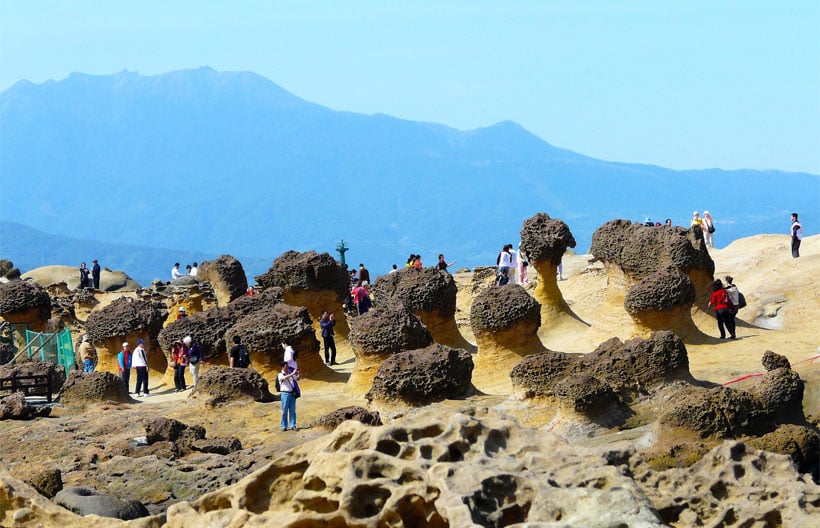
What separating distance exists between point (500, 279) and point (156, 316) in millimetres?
6813

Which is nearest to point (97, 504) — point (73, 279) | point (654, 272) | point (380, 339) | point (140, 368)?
point (380, 339)

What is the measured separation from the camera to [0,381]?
21.0 meters

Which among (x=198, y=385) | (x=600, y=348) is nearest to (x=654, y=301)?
(x=600, y=348)

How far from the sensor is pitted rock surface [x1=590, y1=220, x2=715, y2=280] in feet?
70.4

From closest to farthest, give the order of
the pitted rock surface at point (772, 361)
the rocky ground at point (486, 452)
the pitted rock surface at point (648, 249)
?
the rocky ground at point (486, 452)
the pitted rock surface at point (772, 361)
the pitted rock surface at point (648, 249)

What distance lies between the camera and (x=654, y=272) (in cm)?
2106

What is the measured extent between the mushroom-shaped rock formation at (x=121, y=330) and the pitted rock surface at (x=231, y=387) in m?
5.70

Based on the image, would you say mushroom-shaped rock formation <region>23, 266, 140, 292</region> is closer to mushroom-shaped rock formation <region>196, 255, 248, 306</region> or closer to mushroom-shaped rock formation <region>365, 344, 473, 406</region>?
mushroom-shaped rock formation <region>196, 255, 248, 306</region>

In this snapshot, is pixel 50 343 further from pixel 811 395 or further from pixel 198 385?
pixel 811 395

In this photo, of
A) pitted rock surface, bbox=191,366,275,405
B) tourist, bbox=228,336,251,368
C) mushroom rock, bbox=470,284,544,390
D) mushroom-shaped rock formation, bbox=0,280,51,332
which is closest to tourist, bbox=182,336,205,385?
tourist, bbox=228,336,251,368

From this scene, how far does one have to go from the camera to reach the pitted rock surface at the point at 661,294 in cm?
1945

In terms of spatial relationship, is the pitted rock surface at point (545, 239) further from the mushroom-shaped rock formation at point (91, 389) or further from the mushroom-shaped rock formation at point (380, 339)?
the mushroom-shaped rock formation at point (91, 389)

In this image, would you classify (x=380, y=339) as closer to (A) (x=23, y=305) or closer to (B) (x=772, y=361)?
(B) (x=772, y=361)

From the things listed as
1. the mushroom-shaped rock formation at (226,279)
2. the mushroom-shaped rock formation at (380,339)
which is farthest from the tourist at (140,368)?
the mushroom-shaped rock formation at (226,279)
